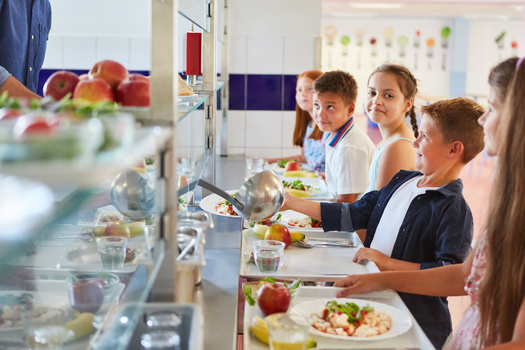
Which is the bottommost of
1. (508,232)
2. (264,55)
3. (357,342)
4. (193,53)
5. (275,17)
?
(357,342)

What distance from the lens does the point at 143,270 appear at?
1.26m

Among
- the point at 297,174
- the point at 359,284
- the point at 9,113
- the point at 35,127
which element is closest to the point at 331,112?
the point at 297,174

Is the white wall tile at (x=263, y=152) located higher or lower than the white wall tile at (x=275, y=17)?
lower

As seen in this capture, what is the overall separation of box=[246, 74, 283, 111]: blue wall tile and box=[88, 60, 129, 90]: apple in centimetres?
320

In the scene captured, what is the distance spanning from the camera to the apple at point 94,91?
92cm

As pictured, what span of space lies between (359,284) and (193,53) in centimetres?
97

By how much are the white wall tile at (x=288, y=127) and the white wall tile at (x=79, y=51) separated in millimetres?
1279

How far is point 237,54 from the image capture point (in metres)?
4.12

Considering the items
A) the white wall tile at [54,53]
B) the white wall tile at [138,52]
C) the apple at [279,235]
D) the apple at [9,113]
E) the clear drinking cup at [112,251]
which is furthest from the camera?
the white wall tile at [138,52]

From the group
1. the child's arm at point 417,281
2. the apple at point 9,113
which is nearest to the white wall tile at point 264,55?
the child's arm at point 417,281

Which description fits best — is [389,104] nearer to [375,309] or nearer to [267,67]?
[375,309]

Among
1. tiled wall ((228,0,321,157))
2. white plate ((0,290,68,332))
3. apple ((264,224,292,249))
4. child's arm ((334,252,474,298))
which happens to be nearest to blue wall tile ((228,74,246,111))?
tiled wall ((228,0,321,157))

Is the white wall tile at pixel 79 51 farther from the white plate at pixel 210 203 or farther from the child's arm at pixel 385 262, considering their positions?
the child's arm at pixel 385 262

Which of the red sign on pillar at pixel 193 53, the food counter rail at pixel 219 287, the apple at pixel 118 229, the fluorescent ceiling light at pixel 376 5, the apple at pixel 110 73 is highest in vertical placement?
the fluorescent ceiling light at pixel 376 5
